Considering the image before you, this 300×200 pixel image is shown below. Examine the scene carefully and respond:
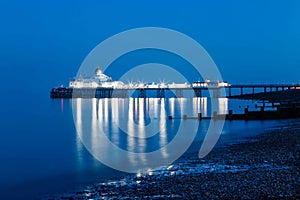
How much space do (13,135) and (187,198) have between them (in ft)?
72.9

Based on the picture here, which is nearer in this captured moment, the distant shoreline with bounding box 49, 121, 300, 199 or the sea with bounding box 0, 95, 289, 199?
the distant shoreline with bounding box 49, 121, 300, 199

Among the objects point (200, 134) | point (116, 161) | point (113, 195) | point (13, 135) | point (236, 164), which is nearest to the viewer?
point (113, 195)

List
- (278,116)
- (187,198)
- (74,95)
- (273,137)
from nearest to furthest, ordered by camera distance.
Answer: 1. (187,198)
2. (273,137)
3. (278,116)
4. (74,95)

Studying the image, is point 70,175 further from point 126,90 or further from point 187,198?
point 126,90

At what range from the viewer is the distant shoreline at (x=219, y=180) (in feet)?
29.6

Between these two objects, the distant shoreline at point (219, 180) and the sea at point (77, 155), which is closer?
the distant shoreline at point (219, 180)

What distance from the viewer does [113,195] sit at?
9477mm

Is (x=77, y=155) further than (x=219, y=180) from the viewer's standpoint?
Yes

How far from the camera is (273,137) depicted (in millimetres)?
19219

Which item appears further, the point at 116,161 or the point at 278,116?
the point at 278,116

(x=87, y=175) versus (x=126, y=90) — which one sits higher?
(x=126, y=90)

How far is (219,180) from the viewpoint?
10.3m

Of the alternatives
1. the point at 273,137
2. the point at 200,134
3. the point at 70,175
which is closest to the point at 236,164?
the point at 70,175

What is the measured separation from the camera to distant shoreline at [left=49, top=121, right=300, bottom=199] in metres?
9.02
